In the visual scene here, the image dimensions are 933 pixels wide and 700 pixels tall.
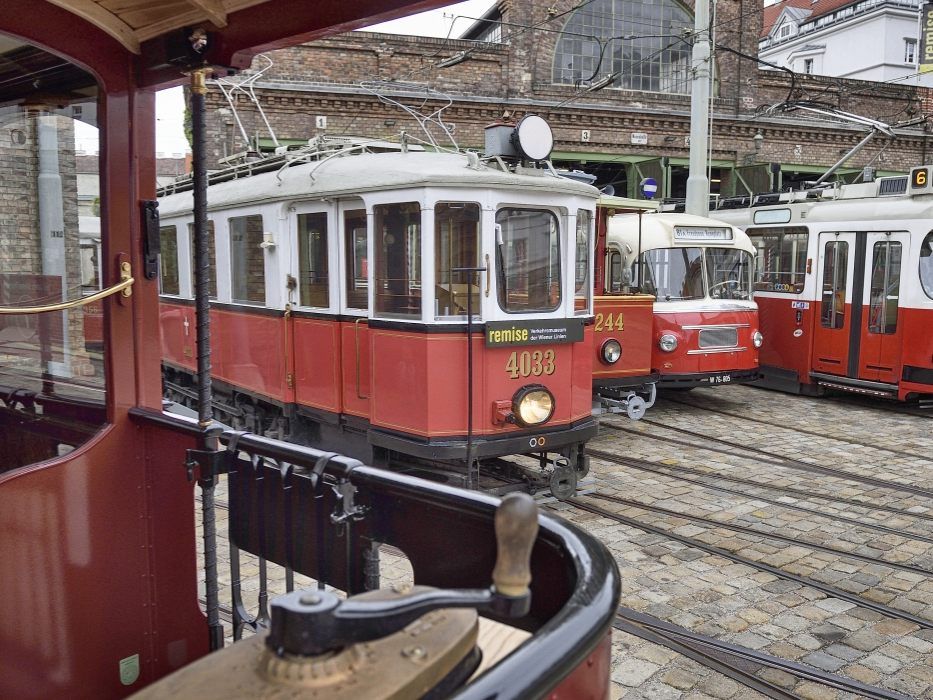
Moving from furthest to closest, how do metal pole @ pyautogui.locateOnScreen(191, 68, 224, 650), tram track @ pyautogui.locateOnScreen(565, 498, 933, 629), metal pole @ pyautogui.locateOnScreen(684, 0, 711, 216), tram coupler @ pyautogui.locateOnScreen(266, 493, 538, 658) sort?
metal pole @ pyautogui.locateOnScreen(684, 0, 711, 216)
tram track @ pyautogui.locateOnScreen(565, 498, 933, 629)
metal pole @ pyautogui.locateOnScreen(191, 68, 224, 650)
tram coupler @ pyautogui.locateOnScreen(266, 493, 538, 658)

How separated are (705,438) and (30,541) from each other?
810cm

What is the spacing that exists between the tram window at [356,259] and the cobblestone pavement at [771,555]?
2005 millimetres

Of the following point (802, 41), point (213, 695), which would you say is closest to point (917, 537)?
point (213, 695)

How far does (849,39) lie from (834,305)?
35669mm

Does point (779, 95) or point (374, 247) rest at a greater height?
point (779, 95)

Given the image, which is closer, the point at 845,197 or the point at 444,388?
the point at 444,388

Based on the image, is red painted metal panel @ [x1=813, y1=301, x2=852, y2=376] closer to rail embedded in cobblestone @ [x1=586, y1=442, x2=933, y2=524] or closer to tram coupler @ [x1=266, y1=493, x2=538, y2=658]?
rail embedded in cobblestone @ [x1=586, y1=442, x2=933, y2=524]

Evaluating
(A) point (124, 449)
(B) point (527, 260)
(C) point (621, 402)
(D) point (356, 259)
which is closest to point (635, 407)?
(C) point (621, 402)

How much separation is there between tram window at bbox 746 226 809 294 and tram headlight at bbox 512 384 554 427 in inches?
271

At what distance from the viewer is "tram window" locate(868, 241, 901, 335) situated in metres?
11.1

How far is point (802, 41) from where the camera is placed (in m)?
43.3

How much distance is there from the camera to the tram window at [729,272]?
10875mm

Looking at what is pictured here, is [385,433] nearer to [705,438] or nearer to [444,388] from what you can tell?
[444,388]

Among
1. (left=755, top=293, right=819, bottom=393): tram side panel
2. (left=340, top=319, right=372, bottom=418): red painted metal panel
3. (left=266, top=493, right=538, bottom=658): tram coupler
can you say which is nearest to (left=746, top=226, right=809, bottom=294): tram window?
(left=755, top=293, right=819, bottom=393): tram side panel
